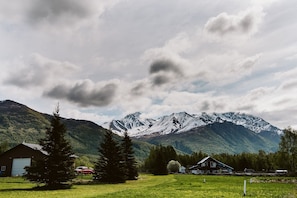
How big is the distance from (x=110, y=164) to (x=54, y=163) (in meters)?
15.4

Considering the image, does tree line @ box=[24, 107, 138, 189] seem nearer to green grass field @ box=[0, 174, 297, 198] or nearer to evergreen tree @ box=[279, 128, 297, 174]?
green grass field @ box=[0, 174, 297, 198]

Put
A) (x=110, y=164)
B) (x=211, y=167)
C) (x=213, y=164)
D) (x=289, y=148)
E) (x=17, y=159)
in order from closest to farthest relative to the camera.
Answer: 1. (x=110, y=164)
2. (x=17, y=159)
3. (x=289, y=148)
4. (x=211, y=167)
5. (x=213, y=164)

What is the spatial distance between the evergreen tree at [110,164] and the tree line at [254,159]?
4893 cm

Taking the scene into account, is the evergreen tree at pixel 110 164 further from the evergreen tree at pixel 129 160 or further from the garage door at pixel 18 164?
the garage door at pixel 18 164

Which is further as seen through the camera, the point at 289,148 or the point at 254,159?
the point at 254,159

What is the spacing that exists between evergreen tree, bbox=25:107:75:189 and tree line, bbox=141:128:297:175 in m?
63.2

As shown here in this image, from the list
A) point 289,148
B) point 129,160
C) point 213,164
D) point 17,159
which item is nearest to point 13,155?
point 17,159

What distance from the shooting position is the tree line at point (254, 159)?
8406 cm

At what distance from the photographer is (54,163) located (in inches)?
1415

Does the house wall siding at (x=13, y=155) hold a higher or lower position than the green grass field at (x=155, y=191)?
higher

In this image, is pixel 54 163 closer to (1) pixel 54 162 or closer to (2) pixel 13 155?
(1) pixel 54 162

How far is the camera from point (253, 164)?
Result: 398 ft

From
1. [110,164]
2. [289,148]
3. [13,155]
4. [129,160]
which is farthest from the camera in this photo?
[289,148]

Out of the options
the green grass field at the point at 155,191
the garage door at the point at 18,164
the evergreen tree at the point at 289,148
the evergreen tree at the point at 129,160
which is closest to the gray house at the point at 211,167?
the evergreen tree at the point at 289,148
